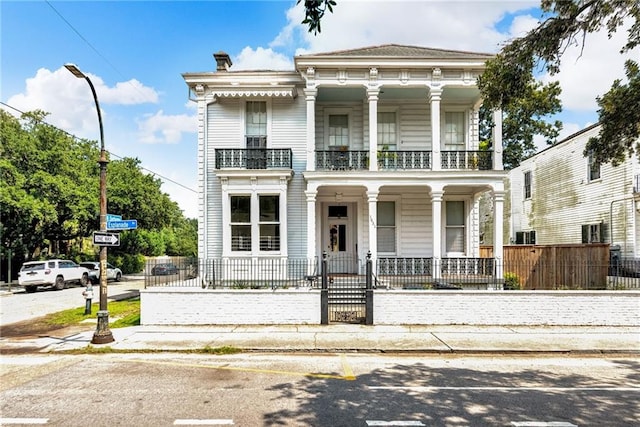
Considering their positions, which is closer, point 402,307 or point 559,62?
point 559,62

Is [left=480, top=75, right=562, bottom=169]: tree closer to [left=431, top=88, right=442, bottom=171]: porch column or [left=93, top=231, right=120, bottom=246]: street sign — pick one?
[left=431, top=88, right=442, bottom=171]: porch column

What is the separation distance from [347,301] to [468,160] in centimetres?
767

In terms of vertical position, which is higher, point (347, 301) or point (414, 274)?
point (414, 274)

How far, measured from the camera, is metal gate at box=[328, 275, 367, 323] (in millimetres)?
11336

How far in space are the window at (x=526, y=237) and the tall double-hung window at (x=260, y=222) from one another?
20183mm

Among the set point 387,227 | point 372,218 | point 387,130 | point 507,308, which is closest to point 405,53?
point 387,130

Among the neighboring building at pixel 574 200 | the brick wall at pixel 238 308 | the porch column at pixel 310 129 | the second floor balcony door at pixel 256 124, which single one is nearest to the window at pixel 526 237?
A: the neighboring building at pixel 574 200

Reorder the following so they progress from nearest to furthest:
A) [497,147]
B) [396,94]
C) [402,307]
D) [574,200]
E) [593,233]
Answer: [402,307] < [497,147] < [396,94] < [593,233] < [574,200]

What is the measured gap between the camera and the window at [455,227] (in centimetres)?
1599

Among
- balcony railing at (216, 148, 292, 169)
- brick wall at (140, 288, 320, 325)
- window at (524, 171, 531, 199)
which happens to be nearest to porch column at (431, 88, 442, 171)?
balcony railing at (216, 148, 292, 169)

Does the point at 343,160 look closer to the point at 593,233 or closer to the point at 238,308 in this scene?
the point at 238,308

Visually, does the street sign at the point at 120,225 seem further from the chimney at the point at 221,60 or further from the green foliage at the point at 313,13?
the chimney at the point at 221,60

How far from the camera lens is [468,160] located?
48.8ft

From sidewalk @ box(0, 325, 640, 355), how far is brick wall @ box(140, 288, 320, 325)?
0.98 ft
